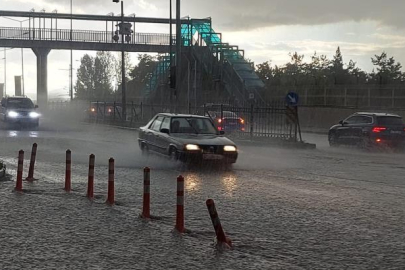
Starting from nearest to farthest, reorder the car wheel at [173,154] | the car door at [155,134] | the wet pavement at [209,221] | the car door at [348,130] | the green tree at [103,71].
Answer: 1. the wet pavement at [209,221]
2. the car wheel at [173,154]
3. the car door at [155,134]
4. the car door at [348,130]
5. the green tree at [103,71]

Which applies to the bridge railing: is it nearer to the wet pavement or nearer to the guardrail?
the guardrail

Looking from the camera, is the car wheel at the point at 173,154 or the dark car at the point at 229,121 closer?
the car wheel at the point at 173,154

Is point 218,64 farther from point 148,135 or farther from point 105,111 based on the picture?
point 148,135

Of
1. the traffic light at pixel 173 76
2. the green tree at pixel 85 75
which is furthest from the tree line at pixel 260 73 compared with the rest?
the traffic light at pixel 173 76

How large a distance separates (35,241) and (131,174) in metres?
8.00

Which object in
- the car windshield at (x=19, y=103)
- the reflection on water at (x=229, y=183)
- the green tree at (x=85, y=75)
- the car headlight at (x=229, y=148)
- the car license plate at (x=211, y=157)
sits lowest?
the reflection on water at (x=229, y=183)

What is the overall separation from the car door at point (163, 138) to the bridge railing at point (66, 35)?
1456 inches

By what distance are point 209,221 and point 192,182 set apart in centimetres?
498

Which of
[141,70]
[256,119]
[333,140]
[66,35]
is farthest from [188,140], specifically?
[141,70]

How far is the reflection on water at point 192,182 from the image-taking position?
44.8ft

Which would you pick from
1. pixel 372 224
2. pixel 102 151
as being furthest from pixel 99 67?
pixel 372 224

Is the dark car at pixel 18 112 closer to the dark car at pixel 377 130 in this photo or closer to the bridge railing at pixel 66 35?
the bridge railing at pixel 66 35

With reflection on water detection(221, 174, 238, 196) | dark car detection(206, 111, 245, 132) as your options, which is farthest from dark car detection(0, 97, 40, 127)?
reflection on water detection(221, 174, 238, 196)

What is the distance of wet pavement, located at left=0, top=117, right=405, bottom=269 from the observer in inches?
291
